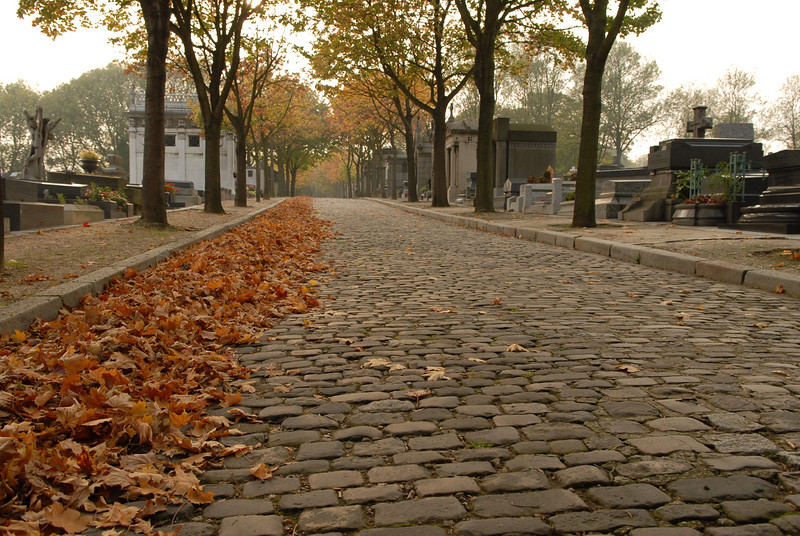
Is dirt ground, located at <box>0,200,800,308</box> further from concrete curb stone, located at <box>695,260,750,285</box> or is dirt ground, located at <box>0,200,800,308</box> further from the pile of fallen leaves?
the pile of fallen leaves

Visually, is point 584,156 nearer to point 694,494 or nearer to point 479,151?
point 479,151

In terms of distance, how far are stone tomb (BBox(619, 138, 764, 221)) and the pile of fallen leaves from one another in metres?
13.4

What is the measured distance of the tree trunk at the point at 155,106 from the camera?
12.6 m

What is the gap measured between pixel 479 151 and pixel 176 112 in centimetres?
5604

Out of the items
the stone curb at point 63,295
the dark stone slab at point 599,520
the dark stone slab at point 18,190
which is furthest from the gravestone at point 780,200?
the dark stone slab at point 18,190

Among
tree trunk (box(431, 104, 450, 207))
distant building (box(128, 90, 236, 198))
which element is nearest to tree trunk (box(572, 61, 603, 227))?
tree trunk (box(431, 104, 450, 207))

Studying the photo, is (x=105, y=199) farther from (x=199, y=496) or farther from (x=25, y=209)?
(x=199, y=496)

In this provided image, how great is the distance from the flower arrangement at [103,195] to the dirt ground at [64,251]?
476cm

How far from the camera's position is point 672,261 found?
29.3 feet

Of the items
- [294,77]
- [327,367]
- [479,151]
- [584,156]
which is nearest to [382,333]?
[327,367]

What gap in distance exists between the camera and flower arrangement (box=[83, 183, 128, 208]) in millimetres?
17750

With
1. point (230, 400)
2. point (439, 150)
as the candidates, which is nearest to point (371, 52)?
point (439, 150)

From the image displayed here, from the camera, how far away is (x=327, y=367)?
4109 millimetres

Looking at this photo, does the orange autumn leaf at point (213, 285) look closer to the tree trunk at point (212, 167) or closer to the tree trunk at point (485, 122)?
the tree trunk at point (212, 167)
